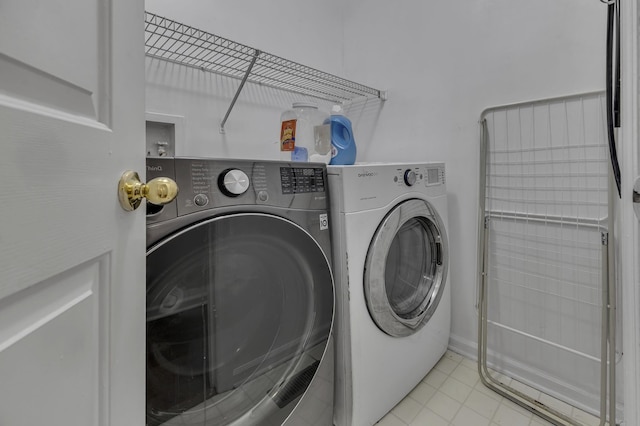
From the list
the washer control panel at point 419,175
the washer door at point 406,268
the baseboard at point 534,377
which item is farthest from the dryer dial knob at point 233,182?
the baseboard at point 534,377

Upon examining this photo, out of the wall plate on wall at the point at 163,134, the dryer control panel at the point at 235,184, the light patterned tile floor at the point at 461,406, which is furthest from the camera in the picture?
the wall plate on wall at the point at 163,134

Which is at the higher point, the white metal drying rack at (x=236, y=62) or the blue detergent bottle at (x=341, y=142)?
the white metal drying rack at (x=236, y=62)

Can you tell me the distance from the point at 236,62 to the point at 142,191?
1.29 metres

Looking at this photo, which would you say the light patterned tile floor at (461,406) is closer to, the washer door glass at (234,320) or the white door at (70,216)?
the washer door glass at (234,320)

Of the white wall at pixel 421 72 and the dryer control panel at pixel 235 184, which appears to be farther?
the white wall at pixel 421 72

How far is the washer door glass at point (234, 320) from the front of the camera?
68 centimetres

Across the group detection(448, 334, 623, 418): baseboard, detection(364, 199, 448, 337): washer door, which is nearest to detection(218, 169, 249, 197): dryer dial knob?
detection(364, 199, 448, 337): washer door

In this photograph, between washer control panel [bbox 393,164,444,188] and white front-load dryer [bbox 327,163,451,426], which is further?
washer control panel [bbox 393,164,444,188]

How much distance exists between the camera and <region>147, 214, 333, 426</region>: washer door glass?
0.68m

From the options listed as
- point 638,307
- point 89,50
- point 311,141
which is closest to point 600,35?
point 638,307

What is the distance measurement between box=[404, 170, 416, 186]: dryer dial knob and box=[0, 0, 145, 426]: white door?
1.01 meters

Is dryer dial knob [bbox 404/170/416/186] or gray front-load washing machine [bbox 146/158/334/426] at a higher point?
dryer dial knob [bbox 404/170/416/186]

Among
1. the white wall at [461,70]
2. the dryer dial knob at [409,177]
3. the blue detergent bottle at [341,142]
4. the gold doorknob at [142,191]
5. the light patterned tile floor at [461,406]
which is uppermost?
the white wall at [461,70]

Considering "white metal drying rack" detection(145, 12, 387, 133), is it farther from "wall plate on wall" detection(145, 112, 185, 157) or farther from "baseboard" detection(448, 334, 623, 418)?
"baseboard" detection(448, 334, 623, 418)
